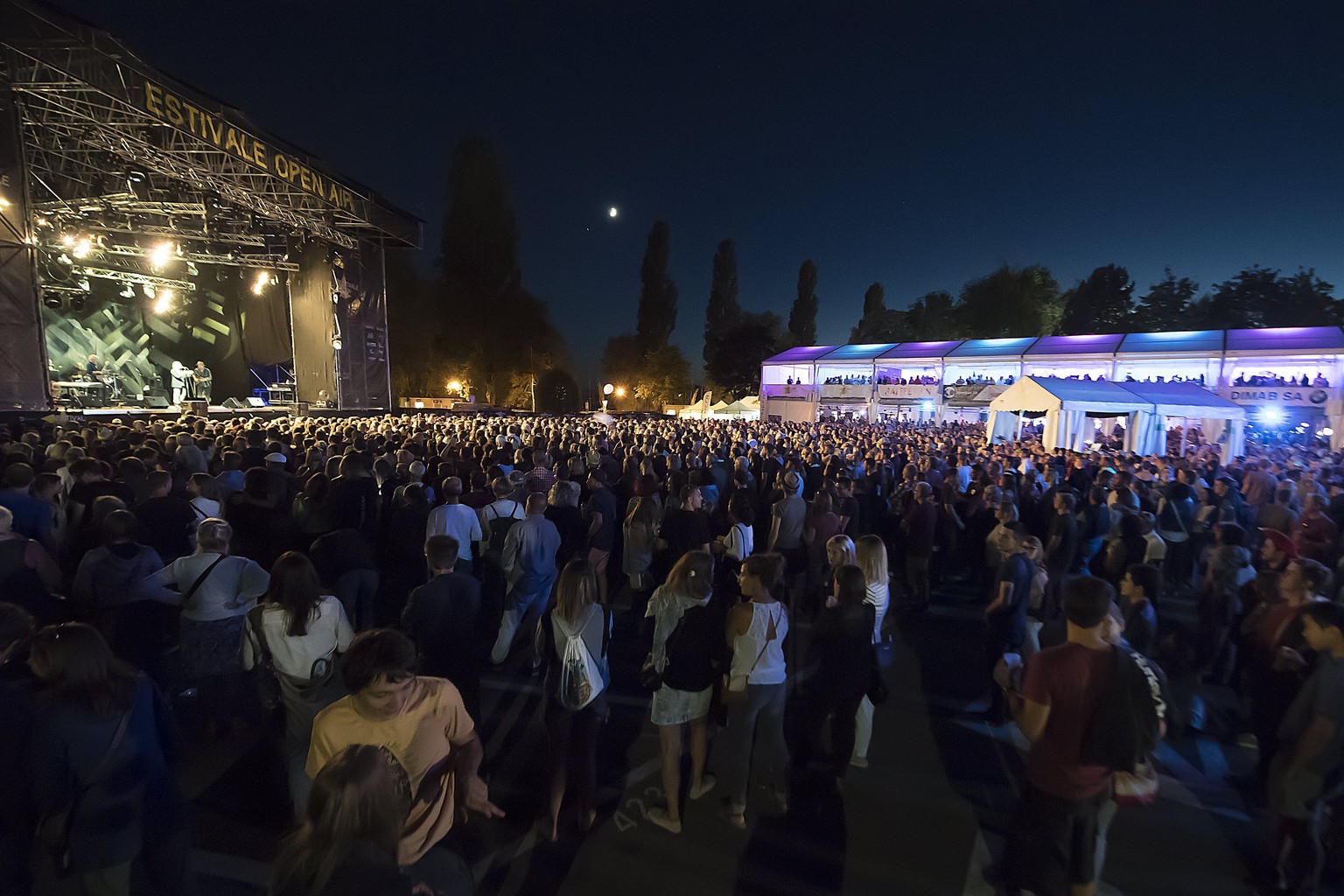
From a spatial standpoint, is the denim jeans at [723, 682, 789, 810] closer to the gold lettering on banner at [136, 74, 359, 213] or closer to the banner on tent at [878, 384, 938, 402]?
the gold lettering on banner at [136, 74, 359, 213]

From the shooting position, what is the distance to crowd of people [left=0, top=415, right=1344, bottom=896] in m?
1.94

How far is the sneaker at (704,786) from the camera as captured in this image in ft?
11.3

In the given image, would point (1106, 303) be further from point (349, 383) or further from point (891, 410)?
point (349, 383)

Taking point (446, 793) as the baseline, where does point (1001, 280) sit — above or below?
above

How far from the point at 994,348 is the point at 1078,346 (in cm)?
319

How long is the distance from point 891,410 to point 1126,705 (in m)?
28.3

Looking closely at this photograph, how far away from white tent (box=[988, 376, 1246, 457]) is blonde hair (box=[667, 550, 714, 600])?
39.7 ft

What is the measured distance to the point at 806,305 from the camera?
2169 inches

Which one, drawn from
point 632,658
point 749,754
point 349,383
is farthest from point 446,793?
point 349,383

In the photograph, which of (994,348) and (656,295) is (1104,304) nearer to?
(994,348)

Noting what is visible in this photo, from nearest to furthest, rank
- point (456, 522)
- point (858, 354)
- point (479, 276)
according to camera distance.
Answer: point (456, 522)
point (858, 354)
point (479, 276)

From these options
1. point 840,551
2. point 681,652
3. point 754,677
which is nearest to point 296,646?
point 681,652

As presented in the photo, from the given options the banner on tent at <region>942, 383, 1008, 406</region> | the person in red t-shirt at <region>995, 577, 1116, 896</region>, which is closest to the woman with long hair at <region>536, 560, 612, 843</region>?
the person in red t-shirt at <region>995, 577, 1116, 896</region>

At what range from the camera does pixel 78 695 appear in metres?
1.91
